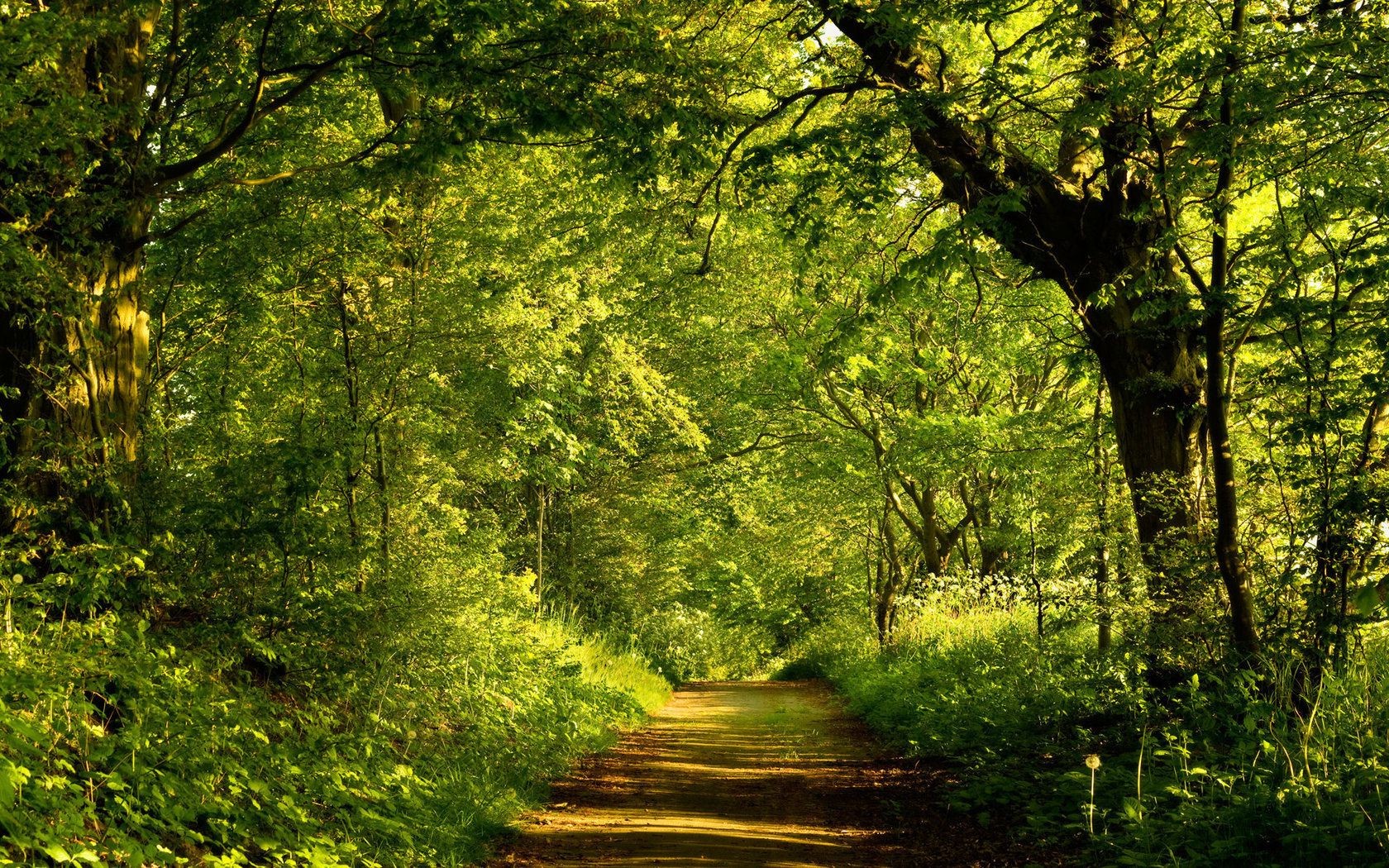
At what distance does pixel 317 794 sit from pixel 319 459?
7.38ft

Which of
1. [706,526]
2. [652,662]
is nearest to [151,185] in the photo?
[652,662]

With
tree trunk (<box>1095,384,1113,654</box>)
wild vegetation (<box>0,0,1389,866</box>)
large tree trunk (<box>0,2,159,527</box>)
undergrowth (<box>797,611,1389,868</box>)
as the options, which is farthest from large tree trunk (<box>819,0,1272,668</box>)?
large tree trunk (<box>0,2,159,527</box>)

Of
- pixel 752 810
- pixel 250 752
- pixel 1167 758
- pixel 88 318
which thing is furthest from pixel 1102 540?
pixel 88 318

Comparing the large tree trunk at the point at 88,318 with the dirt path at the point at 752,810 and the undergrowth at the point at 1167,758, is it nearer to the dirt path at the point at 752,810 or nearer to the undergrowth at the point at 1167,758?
the dirt path at the point at 752,810

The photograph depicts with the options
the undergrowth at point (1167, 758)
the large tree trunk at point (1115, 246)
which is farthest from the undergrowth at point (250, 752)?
the large tree trunk at point (1115, 246)

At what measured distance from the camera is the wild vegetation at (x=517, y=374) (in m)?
5.25

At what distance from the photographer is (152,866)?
416 cm

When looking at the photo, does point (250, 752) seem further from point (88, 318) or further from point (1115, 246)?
point (1115, 246)

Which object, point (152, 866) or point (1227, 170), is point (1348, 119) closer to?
point (1227, 170)

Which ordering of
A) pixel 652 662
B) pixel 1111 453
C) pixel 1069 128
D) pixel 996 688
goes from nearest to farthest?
pixel 1069 128 < pixel 996 688 < pixel 1111 453 < pixel 652 662

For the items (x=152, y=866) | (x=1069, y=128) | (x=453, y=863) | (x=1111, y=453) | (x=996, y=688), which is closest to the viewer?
(x=152, y=866)

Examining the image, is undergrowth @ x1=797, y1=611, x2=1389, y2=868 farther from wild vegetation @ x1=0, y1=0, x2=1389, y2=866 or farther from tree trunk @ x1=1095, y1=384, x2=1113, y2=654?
tree trunk @ x1=1095, y1=384, x2=1113, y2=654

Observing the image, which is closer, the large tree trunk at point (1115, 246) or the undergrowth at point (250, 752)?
the undergrowth at point (250, 752)

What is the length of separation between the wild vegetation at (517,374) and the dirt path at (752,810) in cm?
43
